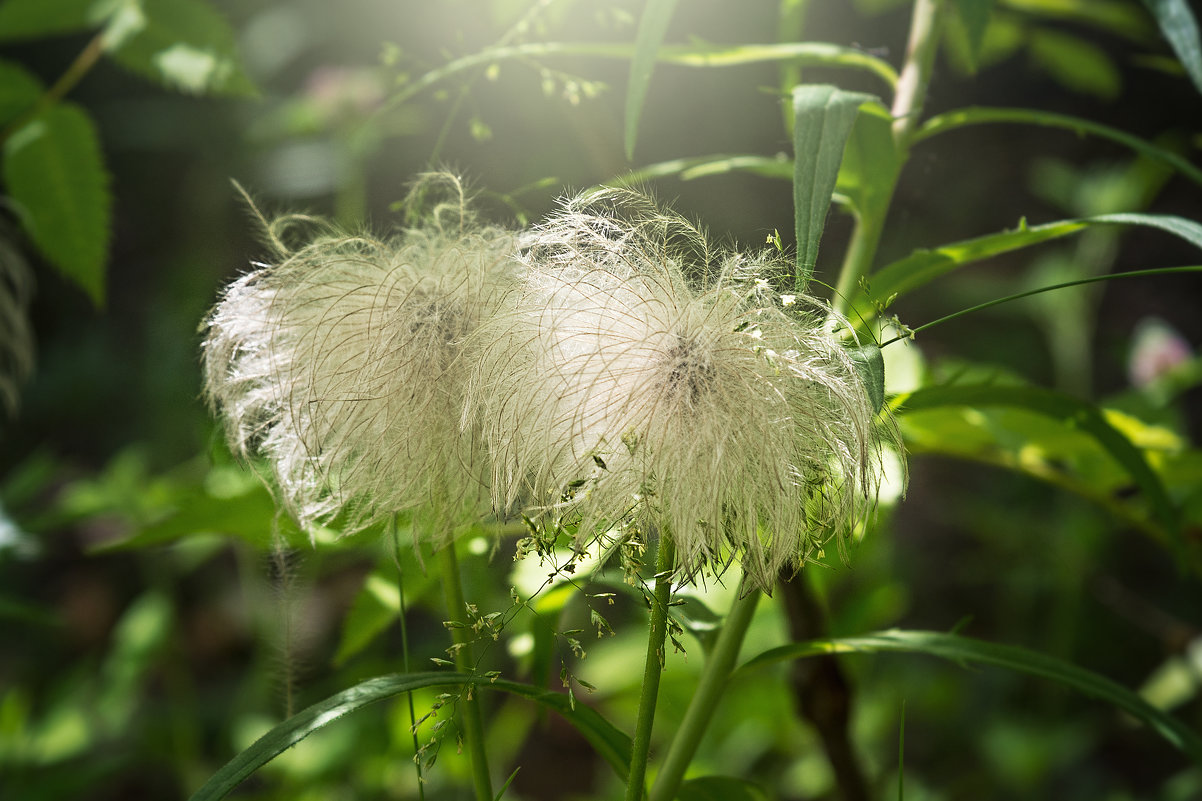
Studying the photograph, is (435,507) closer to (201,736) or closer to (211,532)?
(211,532)

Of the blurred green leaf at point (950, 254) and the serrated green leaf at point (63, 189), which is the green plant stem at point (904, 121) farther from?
the serrated green leaf at point (63, 189)

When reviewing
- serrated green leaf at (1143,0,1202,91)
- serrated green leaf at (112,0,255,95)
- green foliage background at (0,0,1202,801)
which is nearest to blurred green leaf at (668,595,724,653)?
green foliage background at (0,0,1202,801)

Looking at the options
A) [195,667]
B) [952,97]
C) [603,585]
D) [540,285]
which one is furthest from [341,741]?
[952,97]

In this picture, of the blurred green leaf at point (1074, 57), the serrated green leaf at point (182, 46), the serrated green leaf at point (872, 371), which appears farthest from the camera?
the blurred green leaf at point (1074, 57)

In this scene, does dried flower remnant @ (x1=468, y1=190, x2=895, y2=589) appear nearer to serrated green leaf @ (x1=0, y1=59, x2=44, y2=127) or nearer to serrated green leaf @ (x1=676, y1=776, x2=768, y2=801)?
serrated green leaf @ (x1=676, y1=776, x2=768, y2=801)

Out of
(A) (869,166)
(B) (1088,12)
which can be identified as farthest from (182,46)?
(B) (1088,12)

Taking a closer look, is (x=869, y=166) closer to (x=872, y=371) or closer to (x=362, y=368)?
(x=872, y=371)

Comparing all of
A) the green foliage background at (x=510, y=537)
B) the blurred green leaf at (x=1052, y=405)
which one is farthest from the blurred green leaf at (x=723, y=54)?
the blurred green leaf at (x=1052, y=405)
